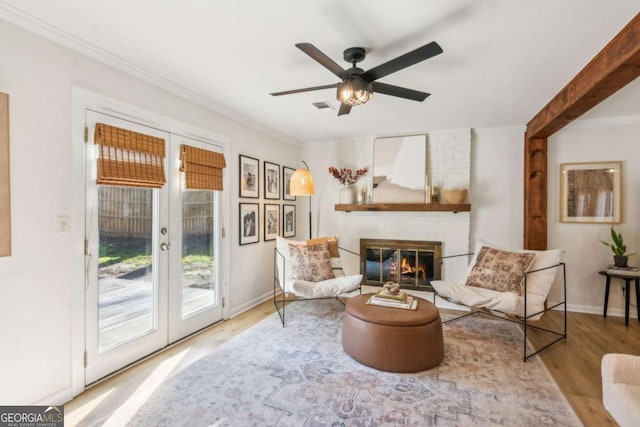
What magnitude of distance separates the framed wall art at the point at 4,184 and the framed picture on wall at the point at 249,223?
210 cm

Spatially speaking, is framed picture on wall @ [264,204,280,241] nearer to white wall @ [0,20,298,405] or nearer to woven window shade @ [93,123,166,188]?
woven window shade @ [93,123,166,188]

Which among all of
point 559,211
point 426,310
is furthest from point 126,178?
point 559,211

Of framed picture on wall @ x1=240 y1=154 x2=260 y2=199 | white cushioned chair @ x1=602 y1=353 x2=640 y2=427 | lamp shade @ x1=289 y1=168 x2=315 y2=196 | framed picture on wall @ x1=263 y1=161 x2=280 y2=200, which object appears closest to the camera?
white cushioned chair @ x1=602 y1=353 x2=640 y2=427

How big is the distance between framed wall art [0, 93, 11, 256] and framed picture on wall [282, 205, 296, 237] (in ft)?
10.3

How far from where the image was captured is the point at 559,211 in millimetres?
3850

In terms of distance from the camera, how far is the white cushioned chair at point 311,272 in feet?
10.7

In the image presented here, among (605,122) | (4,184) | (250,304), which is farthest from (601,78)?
(250,304)

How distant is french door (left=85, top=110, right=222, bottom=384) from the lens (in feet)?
7.20

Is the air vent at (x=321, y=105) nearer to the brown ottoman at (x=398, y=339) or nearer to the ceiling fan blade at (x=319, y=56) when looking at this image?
the ceiling fan blade at (x=319, y=56)

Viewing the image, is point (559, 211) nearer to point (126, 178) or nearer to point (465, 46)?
point (465, 46)

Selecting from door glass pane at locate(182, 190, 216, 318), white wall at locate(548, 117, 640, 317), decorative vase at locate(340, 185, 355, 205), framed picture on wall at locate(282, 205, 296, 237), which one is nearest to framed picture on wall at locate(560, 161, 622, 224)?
white wall at locate(548, 117, 640, 317)

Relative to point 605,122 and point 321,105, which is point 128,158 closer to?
point 321,105

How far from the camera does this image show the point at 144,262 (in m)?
2.57

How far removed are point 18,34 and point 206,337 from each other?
8.67 ft
